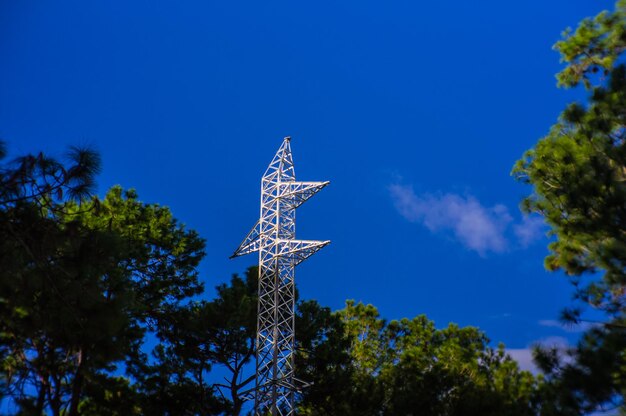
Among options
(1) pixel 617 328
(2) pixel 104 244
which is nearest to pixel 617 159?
(1) pixel 617 328

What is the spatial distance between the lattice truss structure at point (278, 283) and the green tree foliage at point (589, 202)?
6.89 metres

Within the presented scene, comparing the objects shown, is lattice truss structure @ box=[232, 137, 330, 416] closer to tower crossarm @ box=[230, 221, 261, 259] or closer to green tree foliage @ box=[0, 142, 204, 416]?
tower crossarm @ box=[230, 221, 261, 259]

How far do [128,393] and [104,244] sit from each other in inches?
305

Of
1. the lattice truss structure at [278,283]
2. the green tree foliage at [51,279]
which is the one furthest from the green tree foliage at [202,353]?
the green tree foliage at [51,279]

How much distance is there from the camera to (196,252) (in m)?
Result: 15.8

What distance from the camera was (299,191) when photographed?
16.2 m

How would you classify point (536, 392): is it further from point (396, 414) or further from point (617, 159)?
point (617, 159)

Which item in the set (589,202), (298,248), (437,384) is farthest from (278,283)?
(589,202)

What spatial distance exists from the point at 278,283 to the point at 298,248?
3.76ft

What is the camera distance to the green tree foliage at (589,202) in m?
7.20

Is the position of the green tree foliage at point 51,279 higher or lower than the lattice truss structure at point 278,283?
lower

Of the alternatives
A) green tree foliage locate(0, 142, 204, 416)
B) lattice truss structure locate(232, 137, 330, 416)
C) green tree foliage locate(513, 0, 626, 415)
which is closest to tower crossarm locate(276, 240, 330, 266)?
lattice truss structure locate(232, 137, 330, 416)

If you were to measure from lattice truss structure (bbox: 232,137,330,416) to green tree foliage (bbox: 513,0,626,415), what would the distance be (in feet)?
22.6

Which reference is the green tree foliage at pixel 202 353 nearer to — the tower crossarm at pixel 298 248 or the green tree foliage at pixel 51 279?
the tower crossarm at pixel 298 248
